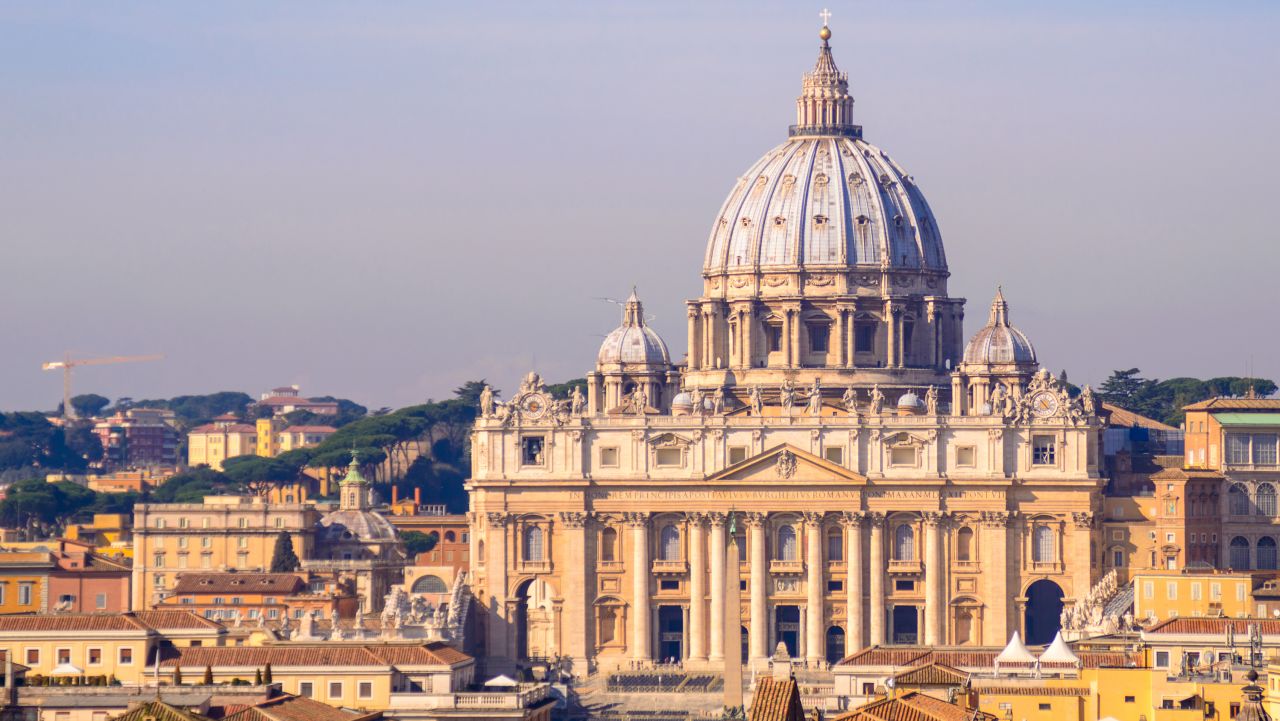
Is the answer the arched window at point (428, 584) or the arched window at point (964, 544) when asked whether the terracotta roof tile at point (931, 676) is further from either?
the arched window at point (428, 584)

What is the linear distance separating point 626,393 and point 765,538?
19356mm

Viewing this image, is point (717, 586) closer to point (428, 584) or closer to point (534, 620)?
point (534, 620)

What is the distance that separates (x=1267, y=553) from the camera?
541ft

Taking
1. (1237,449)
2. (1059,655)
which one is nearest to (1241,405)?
(1237,449)

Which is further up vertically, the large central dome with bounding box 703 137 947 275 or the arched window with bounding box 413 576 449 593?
the large central dome with bounding box 703 137 947 275

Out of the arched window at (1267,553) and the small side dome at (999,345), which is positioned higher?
the small side dome at (999,345)

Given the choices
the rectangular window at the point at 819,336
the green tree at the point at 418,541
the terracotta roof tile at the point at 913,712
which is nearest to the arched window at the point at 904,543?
the rectangular window at the point at 819,336

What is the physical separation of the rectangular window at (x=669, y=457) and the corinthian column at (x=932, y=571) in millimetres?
9494

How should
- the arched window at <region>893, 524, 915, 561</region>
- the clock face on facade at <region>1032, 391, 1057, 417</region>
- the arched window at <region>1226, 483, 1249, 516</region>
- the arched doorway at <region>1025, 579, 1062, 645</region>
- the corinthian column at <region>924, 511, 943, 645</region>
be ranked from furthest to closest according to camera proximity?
the clock face on facade at <region>1032, 391, 1057, 417</region> → the arched window at <region>893, 524, 915, 561</region> → the arched doorway at <region>1025, 579, 1062, 645</region> → the arched window at <region>1226, 483, 1249, 516</region> → the corinthian column at <region>924, 511, 943, 645</region>

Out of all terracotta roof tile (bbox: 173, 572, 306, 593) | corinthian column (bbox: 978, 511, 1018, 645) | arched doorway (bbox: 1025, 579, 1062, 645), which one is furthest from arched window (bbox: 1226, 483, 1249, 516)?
terracotta roof tile (bbox: 173, 572, 306, 593)

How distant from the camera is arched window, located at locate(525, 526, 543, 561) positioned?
6590 inches

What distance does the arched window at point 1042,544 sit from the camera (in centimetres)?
16450

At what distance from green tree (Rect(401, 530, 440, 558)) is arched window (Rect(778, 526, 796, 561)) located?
100 feet

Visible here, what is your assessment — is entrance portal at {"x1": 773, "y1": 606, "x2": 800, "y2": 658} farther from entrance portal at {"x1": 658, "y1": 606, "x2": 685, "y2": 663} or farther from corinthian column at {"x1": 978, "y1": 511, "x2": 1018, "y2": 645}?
corinthian column at {"x1": 978, "y1": 511, "x2": 1018, "y2": 645}
